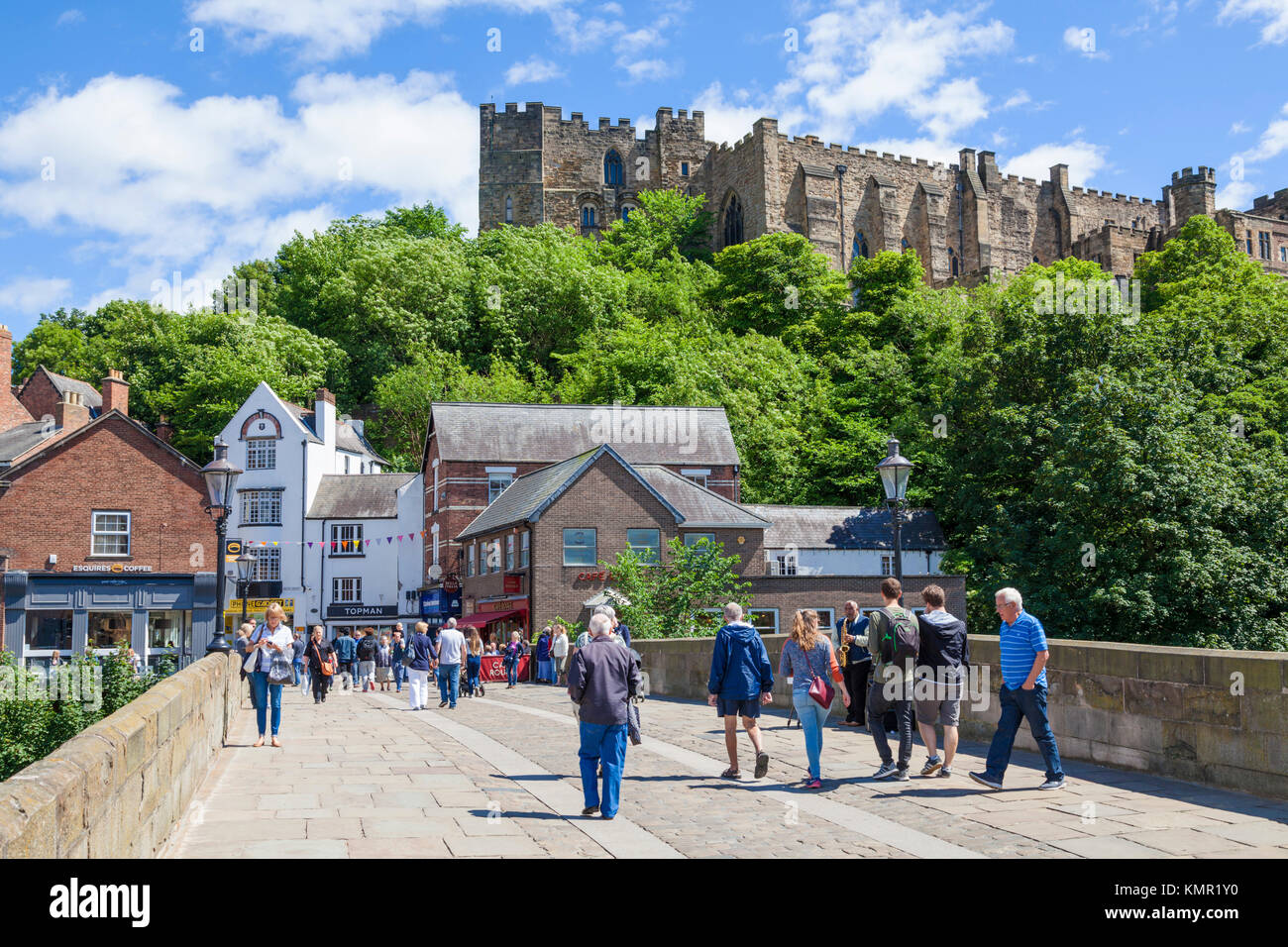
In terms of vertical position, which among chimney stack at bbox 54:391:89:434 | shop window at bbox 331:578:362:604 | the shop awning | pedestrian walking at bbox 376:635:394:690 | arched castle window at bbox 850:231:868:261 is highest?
arched castle window at bbox 850:231:868:261

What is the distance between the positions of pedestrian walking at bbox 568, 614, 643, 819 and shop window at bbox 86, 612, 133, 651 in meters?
33.9

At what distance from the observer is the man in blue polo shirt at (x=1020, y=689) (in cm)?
953

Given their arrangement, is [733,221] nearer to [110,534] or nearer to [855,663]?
[110,534]

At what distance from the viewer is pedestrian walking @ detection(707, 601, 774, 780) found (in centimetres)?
1113

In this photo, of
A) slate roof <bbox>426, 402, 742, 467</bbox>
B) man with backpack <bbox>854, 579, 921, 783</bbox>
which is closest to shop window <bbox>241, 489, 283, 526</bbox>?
slate roof <bbox>426, 402, 742, 467</bbox>

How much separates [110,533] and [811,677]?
1379 inches

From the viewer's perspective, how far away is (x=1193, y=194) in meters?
102

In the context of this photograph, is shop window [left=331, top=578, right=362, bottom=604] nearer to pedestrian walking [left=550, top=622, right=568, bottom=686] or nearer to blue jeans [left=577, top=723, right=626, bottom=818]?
pedestrian walking [left=550, top=622, right=568, bottom=686]

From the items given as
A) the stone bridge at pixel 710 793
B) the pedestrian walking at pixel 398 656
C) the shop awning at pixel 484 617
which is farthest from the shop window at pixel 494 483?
the stone bridge at pixel 710 793

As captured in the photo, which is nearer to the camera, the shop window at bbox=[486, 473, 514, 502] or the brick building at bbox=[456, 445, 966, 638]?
the brick building at bbox=[456, 445, 966, 638]

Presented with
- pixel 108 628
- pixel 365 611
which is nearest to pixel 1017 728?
pixel 108 628

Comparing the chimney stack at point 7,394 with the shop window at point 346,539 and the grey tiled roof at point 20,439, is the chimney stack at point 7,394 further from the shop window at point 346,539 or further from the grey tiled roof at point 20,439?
the shop window at point 346,539

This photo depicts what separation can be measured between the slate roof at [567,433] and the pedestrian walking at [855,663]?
34.9 m
